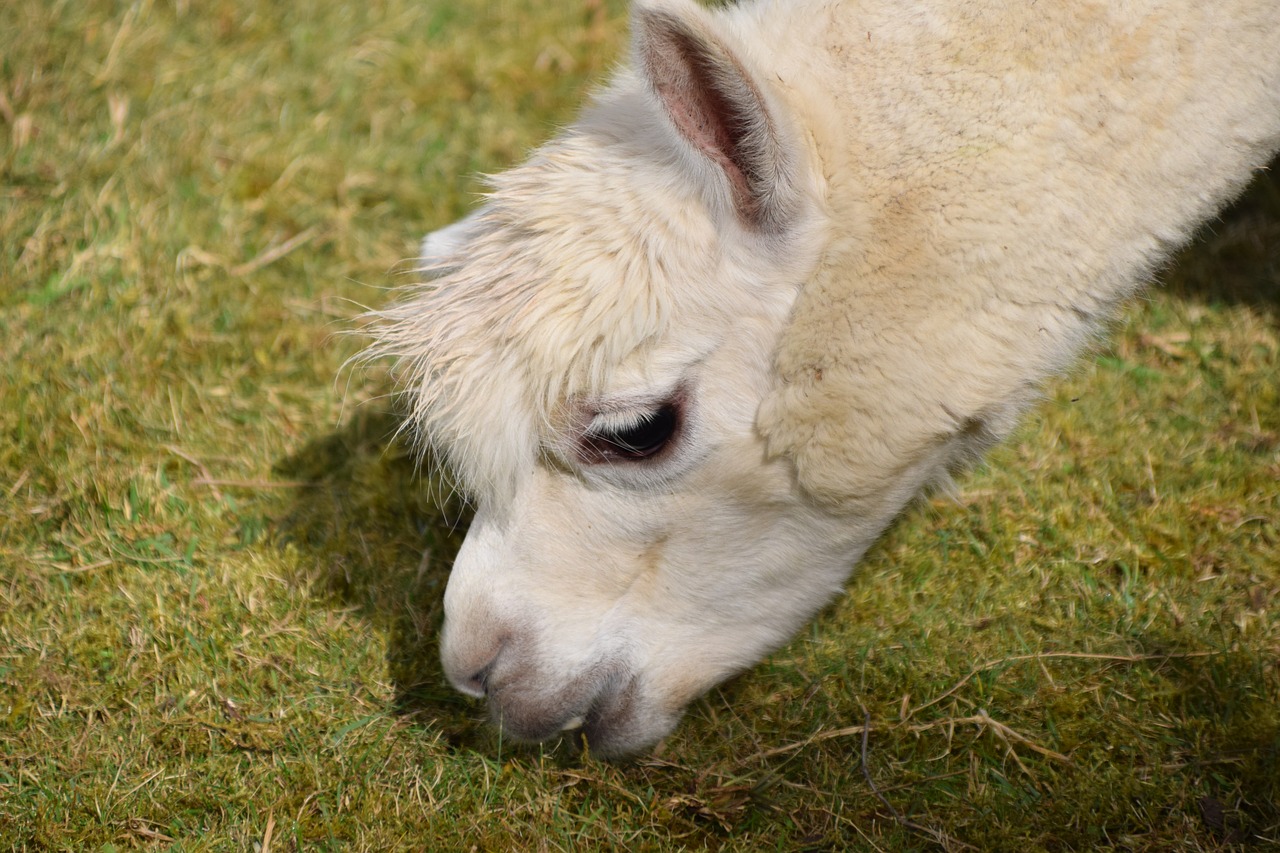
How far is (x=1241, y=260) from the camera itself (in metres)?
3.96

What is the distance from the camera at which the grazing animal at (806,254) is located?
2107 millimetres

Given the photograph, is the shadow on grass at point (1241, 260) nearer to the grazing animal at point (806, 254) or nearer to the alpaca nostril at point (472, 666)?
the grazing animal at point (806, 254)

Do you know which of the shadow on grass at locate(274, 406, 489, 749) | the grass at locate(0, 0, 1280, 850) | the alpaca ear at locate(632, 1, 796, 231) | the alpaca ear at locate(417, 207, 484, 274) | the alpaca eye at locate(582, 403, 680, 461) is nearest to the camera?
the alpaca ear at locate(632, 1, 796, 231)

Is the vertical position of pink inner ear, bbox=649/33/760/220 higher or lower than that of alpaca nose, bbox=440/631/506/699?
higher

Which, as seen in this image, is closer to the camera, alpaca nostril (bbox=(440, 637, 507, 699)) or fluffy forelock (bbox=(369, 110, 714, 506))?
fluffy forelock (bbox=(369, 110, 714, 506))

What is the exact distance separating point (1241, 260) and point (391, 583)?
3168 mm

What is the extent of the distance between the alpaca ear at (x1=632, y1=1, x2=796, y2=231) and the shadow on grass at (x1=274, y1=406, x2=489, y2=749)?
1.19 m

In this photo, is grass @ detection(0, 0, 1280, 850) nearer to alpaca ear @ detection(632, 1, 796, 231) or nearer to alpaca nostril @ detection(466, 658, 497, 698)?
alpaca nostril @ detection(466, 658, 497, 698)

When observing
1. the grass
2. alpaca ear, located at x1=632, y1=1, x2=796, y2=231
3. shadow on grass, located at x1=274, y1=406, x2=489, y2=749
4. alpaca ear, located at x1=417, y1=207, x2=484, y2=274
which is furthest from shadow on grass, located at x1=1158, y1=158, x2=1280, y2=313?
shadow on grass, located at x1=274, y1=406, x2=489, y2=749

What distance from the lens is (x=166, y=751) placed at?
2.74 metres

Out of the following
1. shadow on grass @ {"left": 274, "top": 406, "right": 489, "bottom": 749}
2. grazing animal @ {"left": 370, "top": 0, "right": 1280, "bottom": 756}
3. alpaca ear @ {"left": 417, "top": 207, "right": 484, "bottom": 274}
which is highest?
grazing animal @ {"left": 370, "top": 0, "right": 1280, "bottom": 756}

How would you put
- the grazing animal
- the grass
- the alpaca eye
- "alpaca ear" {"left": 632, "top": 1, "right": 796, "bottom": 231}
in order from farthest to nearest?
the grass
the alpaca eye
the grazing animal
"alpaca ear" {"left": 632, "top": 1, "right": 796, "bottom": 231}

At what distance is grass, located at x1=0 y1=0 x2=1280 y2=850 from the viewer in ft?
8.51

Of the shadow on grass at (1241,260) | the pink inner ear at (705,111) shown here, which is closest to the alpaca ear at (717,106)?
the pink inner ear at (705,111)
